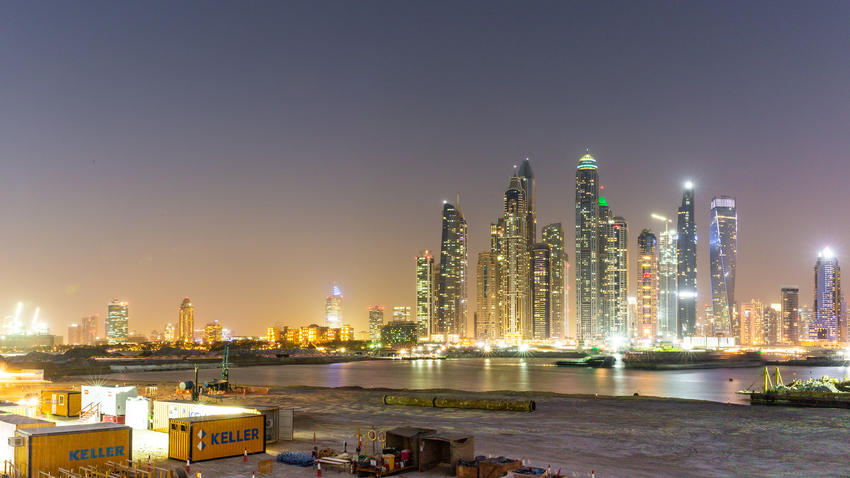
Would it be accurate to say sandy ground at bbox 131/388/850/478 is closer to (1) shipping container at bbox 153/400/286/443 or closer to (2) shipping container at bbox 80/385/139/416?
(1) shipping container at bbox 153/400/286/443

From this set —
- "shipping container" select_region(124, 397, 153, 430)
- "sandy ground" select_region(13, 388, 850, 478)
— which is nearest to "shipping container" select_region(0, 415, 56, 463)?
"sandy ground" select_region(13, 388, 850, 478)

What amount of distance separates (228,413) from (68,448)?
34.9ft

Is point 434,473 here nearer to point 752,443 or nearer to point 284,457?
point 284,457

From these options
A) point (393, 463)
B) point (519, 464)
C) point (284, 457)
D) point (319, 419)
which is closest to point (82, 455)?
point (284, 457)

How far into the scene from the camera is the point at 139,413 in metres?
48.5

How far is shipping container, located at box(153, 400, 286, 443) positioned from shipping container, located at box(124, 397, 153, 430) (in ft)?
2.77

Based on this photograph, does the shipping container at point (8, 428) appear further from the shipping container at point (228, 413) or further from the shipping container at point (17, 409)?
the shipping container at point (17, 409)

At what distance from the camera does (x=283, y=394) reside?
272 feet

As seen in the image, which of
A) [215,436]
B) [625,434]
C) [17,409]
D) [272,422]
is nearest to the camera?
[215,436]

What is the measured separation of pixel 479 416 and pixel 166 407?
2532 cm

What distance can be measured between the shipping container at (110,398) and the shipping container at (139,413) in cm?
156

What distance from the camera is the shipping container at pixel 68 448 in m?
30.1

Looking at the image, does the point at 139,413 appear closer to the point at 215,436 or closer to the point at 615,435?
the point at 215,436

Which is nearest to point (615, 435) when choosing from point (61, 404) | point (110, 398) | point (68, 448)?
point (68, 448)
